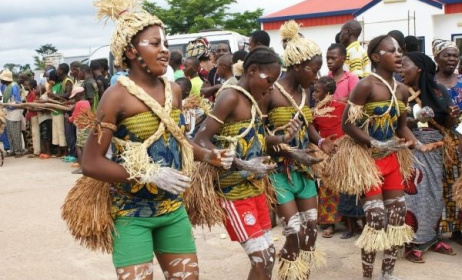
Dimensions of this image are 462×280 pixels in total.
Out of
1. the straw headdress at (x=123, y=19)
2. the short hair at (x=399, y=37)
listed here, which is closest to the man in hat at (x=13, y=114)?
the short hair at (x=399, y=37)

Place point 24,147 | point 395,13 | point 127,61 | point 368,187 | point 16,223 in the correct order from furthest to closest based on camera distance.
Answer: point 395,13 → point 24,147 → point 16,223 → point 368,187 → point 127,61

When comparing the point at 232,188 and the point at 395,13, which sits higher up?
the point at 395,13

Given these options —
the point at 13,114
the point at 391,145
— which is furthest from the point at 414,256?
the point at 13,114

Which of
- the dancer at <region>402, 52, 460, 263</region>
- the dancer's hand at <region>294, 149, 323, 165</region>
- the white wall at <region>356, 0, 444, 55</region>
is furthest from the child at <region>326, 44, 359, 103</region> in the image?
the white wall at <region>356, 0, 444, 55</region>

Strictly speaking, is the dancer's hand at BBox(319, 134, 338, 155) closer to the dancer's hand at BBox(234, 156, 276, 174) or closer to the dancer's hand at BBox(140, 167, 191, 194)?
the dancer's hand at BBox(234, 156, 276, 174)

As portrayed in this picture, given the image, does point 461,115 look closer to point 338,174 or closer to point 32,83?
point 338,174

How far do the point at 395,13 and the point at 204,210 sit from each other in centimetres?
1779

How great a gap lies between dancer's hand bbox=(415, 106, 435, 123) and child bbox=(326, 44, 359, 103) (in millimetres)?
980

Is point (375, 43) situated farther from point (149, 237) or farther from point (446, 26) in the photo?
point (446, 26)

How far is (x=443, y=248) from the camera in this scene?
561 cm

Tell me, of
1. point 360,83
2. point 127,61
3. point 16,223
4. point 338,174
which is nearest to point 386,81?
point 360,83

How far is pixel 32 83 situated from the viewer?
1475 cm

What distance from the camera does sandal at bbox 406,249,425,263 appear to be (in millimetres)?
5385

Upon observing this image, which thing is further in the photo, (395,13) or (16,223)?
(395,13)
